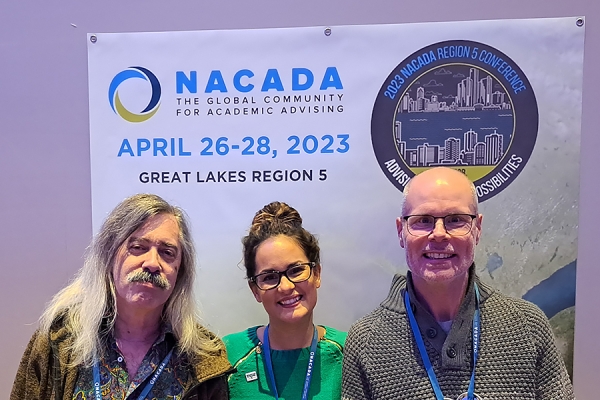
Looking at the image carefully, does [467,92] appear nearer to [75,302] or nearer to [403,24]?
[403,24]

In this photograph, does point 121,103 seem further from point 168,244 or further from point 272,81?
point 168,244

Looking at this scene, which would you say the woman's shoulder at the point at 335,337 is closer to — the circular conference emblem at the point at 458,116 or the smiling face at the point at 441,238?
the smiling face at the point at 441,238

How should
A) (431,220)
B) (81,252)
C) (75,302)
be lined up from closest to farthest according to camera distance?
(431,220) → (75,302) → (81,252)

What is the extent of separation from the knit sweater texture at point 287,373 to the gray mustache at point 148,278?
439 mm

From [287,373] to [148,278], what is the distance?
2.04 ft

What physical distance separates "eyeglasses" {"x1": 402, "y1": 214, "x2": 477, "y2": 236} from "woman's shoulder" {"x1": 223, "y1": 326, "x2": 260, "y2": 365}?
80cm

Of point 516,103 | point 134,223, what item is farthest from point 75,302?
point 516,103

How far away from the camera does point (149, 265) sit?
151 centimetres

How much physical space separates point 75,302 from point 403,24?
176 centimetres

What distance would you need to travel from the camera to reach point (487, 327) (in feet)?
4.69

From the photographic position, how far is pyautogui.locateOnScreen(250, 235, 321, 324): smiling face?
5.41ft

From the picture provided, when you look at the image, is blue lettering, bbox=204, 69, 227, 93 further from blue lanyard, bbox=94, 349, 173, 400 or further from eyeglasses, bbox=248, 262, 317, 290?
blue lanyard, bbox=94, 349, 173, 400

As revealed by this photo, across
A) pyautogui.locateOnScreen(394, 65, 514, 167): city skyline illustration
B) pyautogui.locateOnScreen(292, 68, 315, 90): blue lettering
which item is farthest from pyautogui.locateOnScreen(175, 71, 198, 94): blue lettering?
pyautogui.locateOnScreen(394, 65, 514, 167): city skyline illustration

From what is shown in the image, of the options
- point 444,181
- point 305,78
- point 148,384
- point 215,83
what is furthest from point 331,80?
point 148,384
